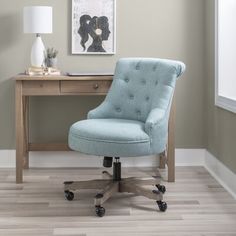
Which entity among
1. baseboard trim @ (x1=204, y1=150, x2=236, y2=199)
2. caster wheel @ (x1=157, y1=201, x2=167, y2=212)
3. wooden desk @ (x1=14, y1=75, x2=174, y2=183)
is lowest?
caster wheel @ (x1=157, y1=201, x2=167, y2=212)

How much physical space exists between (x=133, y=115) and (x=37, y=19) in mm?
1041

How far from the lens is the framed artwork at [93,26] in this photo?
13.4 ft

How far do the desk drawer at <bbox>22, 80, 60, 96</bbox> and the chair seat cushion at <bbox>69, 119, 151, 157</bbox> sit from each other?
608 mm

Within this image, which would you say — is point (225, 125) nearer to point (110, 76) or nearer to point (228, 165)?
point (228, 165)

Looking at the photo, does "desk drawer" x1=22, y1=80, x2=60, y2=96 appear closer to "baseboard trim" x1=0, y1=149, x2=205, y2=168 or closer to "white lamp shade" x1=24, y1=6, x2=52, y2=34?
"white lamp shade" x1=24, y1=6, x2=52, y2=34

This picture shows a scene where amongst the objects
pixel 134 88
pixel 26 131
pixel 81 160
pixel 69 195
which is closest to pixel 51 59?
pixel 26 131

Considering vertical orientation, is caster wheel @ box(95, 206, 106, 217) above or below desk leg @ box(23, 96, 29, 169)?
below

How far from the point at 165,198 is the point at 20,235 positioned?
106 centimetres

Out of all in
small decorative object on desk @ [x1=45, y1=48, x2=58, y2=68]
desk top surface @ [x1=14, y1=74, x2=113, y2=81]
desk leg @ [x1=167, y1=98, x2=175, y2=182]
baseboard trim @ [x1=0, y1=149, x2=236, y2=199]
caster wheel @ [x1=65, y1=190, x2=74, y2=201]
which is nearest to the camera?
caster wheel @ [x1=65, y1=190, x2=74, y2=201]

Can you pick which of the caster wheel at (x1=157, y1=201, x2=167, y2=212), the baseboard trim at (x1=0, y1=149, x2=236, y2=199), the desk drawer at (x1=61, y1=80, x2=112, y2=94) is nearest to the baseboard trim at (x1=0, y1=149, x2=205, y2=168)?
the baseboard trim at (x1=0, y1=149, x2=236, y2=199)

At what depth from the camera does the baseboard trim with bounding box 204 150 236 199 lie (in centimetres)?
341

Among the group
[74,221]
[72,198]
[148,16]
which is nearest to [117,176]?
[72,198]

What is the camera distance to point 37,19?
374cm

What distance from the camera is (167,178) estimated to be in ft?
12.5
